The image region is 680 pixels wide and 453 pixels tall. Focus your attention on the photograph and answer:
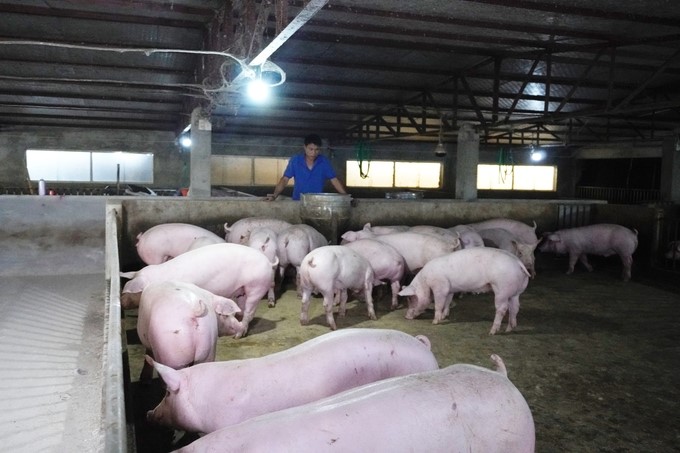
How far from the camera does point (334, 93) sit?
1002 centimetres

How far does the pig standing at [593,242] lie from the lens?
7.34 m

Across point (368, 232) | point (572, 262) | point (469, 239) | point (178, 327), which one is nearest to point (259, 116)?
point (368, 232)

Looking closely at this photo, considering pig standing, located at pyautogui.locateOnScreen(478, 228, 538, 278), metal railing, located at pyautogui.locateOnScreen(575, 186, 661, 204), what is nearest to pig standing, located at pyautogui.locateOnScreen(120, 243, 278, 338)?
pig standing, located at pyautogui.locateOnScreen(478, 228, 538, 278)

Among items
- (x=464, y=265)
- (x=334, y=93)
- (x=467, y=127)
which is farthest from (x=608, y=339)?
(x=334, y=93)

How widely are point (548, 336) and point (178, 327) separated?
3.12 meters

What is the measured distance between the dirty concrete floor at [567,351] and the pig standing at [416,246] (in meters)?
0.53

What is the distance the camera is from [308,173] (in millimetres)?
6973

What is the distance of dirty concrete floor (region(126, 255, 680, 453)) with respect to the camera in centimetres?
288

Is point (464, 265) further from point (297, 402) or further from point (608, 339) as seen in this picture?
point (297, 402)

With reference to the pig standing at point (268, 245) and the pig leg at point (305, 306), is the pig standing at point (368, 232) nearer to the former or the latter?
the pig standing at point (268, 245)

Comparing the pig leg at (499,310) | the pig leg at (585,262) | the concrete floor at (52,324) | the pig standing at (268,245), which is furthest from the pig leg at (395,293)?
the pig leg at (585,262)

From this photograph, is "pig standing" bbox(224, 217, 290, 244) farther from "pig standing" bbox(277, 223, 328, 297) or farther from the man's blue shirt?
the man's blue shirt

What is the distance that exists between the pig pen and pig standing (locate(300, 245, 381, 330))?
0.60ft

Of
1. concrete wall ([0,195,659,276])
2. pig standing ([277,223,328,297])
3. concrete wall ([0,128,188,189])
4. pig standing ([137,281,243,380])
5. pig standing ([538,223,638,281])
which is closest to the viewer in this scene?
pig standing ([137,281,243,380])
